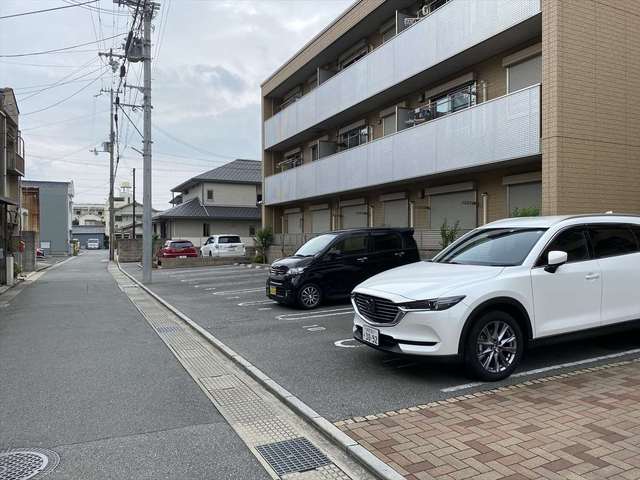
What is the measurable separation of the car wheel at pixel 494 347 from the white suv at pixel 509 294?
1 cm

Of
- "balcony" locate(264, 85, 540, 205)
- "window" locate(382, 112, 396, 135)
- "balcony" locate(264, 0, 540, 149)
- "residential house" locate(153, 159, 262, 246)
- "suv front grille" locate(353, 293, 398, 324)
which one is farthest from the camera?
"residential house" locate(153, 159, 262, 246)

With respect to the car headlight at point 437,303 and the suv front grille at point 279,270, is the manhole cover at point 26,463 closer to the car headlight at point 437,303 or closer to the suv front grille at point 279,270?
the car headlight at point 437,303

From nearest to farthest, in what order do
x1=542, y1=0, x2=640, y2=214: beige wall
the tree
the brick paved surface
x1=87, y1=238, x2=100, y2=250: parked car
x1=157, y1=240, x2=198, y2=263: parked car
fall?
the brick paved surface → x1=542, y1=0, x2=640, y2=214: beige wall → the tree → x1=157, y1=240, x2=198, y2=263: parked car → x1=87, y1=238, x2=100, y2=250: parked car

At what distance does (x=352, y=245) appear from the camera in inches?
441

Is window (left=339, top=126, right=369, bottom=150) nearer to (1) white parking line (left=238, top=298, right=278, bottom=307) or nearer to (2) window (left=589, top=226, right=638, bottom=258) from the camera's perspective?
(1) white parking line (left=238, top=298, right=278, bottom=307)

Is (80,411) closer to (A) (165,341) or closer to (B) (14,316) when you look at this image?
(A) (165,341)

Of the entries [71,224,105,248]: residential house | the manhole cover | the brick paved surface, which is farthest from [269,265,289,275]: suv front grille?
[71,224,105,248]: residential house

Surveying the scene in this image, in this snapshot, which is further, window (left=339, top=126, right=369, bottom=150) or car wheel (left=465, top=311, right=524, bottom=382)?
window (left=339, top=126, right=369, bottom=150)

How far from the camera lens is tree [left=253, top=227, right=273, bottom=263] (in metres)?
26.0

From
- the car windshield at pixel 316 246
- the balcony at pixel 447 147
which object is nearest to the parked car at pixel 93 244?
the balcony at pixel 447 147

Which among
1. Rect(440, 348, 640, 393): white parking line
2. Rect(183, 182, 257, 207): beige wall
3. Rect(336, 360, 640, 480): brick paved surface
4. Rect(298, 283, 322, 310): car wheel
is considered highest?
Rect(183, 182, 257, 207): beige wall

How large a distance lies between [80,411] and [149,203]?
14960 mm

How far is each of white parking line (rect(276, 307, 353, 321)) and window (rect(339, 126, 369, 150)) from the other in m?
9.56

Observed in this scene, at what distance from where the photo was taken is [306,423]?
4461 mm
